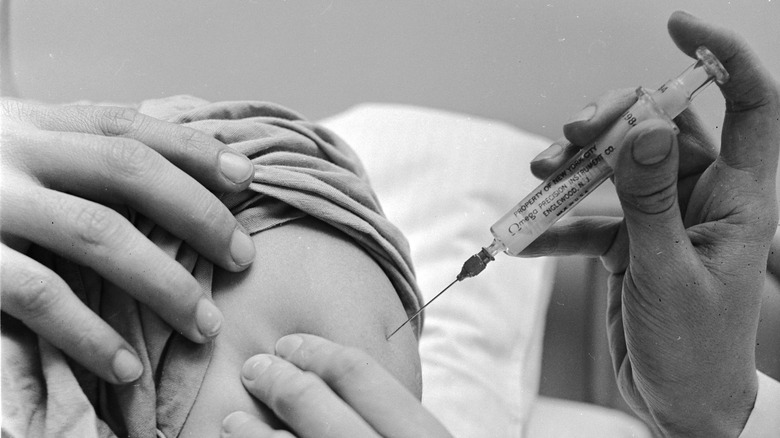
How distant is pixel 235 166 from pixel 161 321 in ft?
0.54

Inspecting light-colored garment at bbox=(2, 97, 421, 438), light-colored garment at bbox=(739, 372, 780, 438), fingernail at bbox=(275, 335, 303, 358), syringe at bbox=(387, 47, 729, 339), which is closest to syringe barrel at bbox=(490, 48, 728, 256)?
syringe at bbox=(387, 47, 729, 339)

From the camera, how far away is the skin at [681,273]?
611mm

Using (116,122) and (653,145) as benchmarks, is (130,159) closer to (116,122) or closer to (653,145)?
(116,122)

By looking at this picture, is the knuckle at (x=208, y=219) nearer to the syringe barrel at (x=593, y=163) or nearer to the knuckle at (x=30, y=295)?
the knuckle at (x=30, y=295)

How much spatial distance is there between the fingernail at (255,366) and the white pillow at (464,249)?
508 mm

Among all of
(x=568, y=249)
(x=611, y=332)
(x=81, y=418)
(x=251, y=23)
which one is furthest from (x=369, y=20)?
(x=81, y=418)

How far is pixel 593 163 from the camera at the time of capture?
0.69 m

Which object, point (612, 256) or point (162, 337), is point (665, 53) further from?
point (162, 337)

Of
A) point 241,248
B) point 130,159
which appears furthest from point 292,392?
point 130,159

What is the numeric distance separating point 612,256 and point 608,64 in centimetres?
31

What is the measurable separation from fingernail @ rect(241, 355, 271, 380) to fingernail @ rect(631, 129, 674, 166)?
1.37 ft

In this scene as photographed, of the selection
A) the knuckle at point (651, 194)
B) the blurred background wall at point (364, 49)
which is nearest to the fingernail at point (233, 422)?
the knuckle at point (651, 194)

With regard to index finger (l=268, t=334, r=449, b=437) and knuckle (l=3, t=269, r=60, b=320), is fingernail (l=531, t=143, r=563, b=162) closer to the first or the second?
index finger (l=268, t=334, r=449, b=437)

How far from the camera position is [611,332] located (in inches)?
34.4
